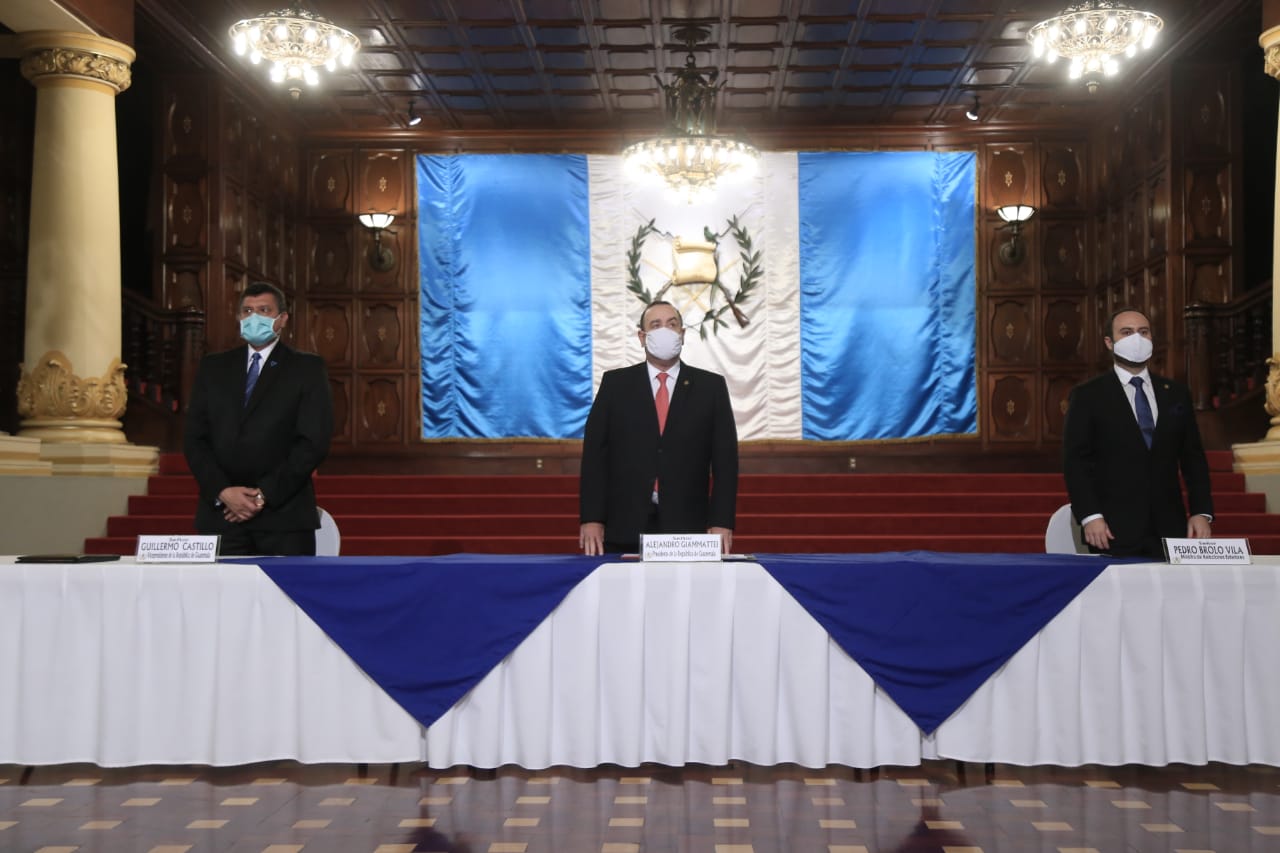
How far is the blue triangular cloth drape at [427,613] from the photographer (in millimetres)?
3434

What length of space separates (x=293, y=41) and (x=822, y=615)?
5.66 metres

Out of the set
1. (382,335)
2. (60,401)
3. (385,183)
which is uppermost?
(385,183)

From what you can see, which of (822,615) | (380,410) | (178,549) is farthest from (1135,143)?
(178,549)

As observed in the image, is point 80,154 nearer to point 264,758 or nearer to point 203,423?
point 203,423

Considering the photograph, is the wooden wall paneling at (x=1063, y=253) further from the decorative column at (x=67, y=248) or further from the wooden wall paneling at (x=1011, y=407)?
the decorative column at (x=67, y=248)

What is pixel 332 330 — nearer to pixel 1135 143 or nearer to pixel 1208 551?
pixel 1135 143

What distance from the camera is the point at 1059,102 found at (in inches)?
432

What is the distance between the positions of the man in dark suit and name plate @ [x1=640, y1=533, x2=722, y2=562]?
4.46 ft

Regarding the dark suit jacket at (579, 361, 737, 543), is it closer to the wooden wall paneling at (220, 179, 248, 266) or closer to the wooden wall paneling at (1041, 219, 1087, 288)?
the wooden wall paneling at (220, 179, 248, 266)

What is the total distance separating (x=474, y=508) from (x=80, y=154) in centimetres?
354

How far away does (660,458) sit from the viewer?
3949 mm

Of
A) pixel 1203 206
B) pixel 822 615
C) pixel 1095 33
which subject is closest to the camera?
pixel 822 615

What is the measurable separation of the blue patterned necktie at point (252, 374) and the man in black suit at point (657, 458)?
1124mm

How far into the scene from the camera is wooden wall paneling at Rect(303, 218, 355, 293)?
38.8 ft
